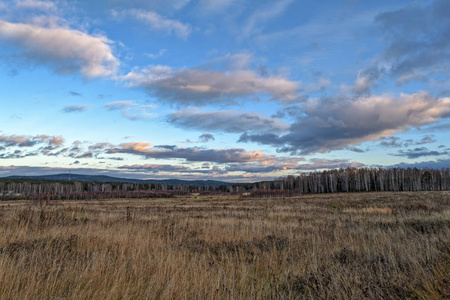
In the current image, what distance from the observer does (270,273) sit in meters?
6.38

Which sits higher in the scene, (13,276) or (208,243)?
(13,276)

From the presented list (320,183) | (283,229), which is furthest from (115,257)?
(320,183)

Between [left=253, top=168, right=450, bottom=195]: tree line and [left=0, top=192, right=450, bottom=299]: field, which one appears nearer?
[left=0, top=192, right=450, bottom=299]: field

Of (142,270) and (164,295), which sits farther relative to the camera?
(142,270)

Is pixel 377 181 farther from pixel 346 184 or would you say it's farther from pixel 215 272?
pixel 215 272

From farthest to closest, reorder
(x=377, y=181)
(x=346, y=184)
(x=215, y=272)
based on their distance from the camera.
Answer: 1. (x=377, y=181)
2. (x=346, y=184)
3. (x=215, y=272)

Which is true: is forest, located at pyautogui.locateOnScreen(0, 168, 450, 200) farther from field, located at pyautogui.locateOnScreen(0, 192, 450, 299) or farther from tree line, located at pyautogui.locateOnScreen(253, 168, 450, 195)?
field, located at pyautogui.locateOnScreen(0, 192, 450, 299)

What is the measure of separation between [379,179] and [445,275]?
5861 inches

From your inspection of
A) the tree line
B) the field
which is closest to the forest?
the tree line

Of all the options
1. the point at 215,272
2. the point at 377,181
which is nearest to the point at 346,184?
the point at 377,181

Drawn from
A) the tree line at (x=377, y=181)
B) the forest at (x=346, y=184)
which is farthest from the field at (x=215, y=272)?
the tree line at (x=377, y=181)

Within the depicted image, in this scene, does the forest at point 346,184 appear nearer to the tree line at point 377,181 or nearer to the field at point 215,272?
the tree line at point 377,181

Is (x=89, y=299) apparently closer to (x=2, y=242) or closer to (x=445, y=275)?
(x=2, y=242)

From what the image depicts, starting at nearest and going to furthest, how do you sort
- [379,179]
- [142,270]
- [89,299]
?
1. [89,299]
2. [142,270]
3. [379,179]
